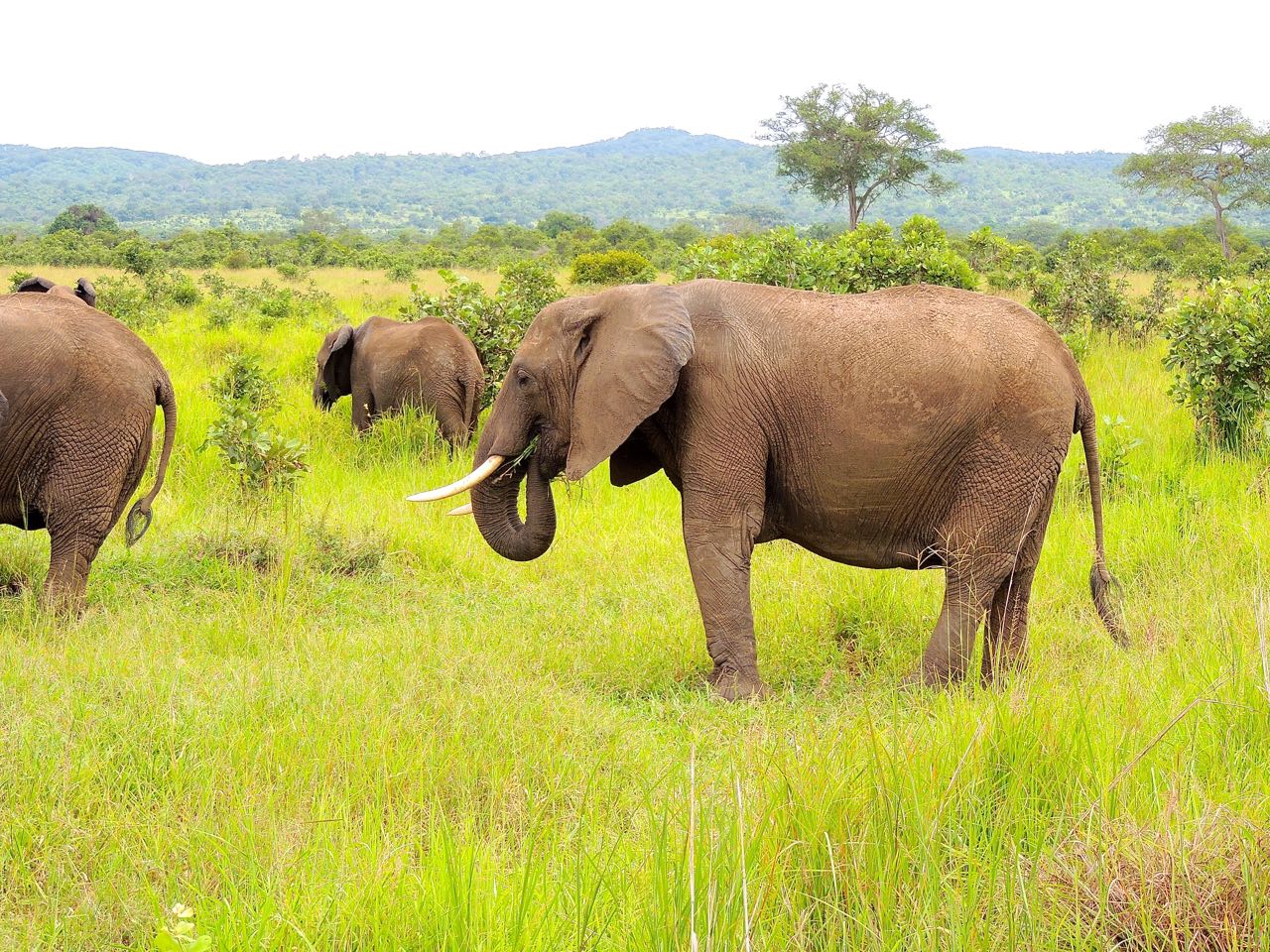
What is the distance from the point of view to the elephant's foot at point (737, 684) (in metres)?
5.57

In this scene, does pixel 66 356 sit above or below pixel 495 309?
above

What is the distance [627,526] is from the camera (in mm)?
8711

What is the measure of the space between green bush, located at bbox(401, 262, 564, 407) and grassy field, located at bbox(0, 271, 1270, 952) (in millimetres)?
4819

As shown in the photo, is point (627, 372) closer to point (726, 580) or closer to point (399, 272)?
point (726, 580)

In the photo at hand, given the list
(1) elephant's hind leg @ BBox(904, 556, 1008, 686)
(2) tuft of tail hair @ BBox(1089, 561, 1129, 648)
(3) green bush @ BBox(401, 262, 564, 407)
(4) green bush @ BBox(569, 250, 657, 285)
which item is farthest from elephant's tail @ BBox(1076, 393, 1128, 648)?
(4) green bush @ BBox(569, 250, 657, 285)

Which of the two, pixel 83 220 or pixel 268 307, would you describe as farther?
pixel 83 220

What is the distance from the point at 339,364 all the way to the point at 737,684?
863cm

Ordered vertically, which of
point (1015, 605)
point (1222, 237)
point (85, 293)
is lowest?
point (1015, 605)

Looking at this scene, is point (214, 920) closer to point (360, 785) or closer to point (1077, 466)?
point (360, 785)

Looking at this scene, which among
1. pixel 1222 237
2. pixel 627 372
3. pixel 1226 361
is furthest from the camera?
pixel 1222 237

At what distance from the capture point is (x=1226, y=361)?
9.72 m

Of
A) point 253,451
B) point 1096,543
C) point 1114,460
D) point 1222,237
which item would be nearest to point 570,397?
point 1096,543

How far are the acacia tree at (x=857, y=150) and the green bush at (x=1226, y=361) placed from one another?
3874 cm

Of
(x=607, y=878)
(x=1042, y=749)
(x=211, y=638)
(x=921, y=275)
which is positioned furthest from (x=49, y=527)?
(x=921, y=275)
